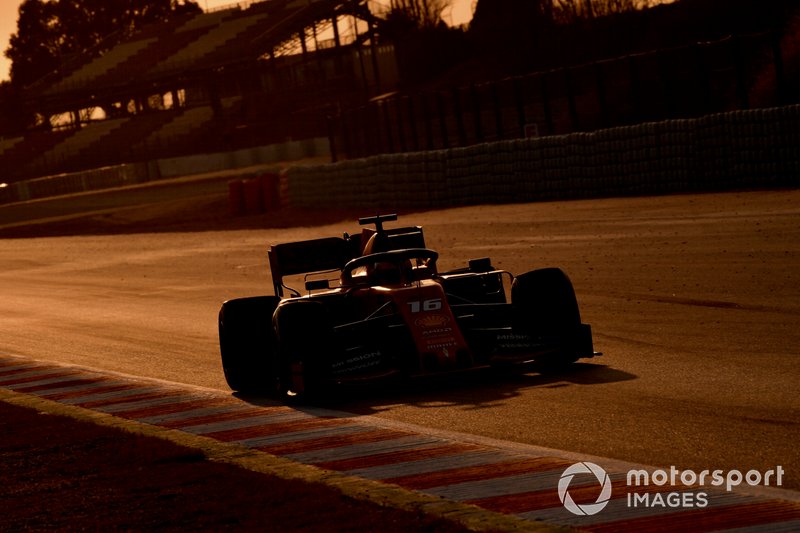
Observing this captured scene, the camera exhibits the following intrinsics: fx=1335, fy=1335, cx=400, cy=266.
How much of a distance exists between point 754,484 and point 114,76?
75.9m

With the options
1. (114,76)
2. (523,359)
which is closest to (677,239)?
(523,359)

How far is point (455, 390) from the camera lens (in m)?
8.69

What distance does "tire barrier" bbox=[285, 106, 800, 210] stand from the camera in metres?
21.6

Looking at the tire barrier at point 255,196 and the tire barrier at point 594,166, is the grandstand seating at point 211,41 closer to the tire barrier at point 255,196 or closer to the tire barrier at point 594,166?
the tire barrier at point 255,196

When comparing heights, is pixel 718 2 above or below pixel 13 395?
above

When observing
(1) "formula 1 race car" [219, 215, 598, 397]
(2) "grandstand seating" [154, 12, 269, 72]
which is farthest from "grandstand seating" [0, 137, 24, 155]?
(1) "formula 1 race car" [219, 215, 598, 397]

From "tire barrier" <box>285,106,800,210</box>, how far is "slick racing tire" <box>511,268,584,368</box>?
12.8 metres

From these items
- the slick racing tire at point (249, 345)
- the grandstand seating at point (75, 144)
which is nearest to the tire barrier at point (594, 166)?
→ the slick racing tire at point (249, 345)

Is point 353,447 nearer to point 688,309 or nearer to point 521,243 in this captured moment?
point 688,309

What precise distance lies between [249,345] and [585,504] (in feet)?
15.1

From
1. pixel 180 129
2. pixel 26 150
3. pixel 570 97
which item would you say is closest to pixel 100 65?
pixel 26 150

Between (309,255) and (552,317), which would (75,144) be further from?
(552,317)

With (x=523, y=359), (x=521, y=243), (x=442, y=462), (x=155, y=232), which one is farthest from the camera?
(x=155, y=232)

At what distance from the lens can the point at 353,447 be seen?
693 centimetres
